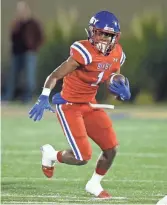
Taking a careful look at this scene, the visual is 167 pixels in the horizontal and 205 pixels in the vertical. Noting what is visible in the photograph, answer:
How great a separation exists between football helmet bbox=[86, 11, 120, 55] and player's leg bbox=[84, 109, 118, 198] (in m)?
0.50

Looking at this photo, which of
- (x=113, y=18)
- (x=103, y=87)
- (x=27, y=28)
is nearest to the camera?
(x=113, y=18)

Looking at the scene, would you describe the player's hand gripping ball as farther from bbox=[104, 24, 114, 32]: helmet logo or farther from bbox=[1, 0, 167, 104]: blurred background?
bbox=[1, 0, 167, 104]: blurred background

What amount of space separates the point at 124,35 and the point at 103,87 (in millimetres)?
1039

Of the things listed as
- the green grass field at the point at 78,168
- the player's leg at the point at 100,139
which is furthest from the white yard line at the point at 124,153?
the player's leg at the point at 100,139

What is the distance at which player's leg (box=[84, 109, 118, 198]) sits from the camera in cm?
713

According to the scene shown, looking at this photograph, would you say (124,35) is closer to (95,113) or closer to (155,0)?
(155,0)

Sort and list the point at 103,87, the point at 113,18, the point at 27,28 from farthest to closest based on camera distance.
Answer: the point at 103,87 < the point at 27,28 < the point at 113,18

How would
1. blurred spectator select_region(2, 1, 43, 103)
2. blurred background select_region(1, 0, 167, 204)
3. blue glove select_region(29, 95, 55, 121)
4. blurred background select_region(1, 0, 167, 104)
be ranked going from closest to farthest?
blue glove select_region(29, 95, 55, 121)
blurred background select_region(1, 0, 167, 204)
blurred spectator select_region(2, 1, 43, 103)
blurred background select_region(1, 0, 167, 104)

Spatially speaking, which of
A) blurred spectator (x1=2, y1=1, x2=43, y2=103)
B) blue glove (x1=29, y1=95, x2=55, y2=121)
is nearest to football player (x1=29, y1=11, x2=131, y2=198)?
blue glove (x1=29, y1=95, x2=55, y2=121)

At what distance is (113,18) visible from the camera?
706 cm

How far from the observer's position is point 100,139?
713 cm

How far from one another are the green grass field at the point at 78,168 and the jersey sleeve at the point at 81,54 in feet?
3.22

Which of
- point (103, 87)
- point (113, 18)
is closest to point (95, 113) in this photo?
point (113, 18)

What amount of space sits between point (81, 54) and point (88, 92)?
1.21 feet
